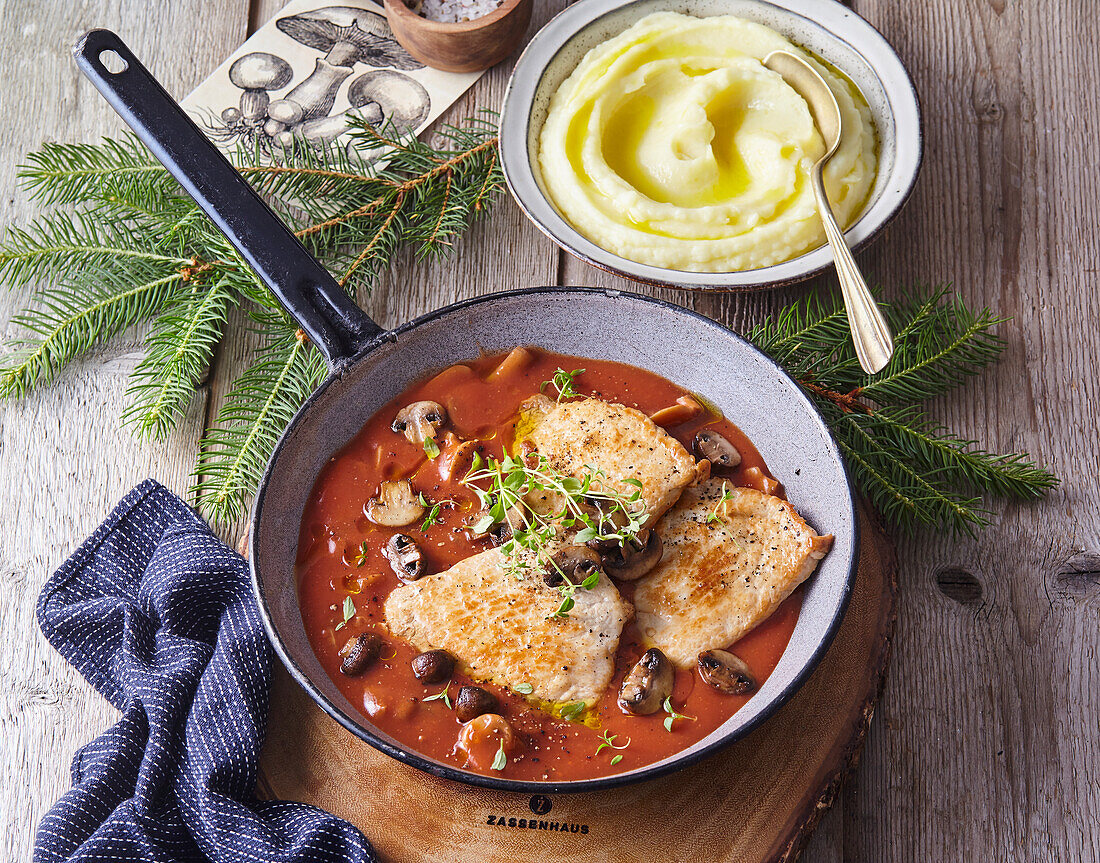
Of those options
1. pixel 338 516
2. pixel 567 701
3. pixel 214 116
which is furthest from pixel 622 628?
pixel 214 116

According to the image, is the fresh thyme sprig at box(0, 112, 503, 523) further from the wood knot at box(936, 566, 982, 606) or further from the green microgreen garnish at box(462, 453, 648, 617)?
the wood knot at box(936, 566, 982, 606)

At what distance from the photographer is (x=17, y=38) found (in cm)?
508

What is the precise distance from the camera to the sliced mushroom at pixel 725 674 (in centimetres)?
325

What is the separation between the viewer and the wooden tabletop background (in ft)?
12.0

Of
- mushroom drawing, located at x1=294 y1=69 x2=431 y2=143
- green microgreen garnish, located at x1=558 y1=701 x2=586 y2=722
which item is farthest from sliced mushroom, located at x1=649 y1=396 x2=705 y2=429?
mushroom drawing, located at x1=294 y1=69 x2=431 y2=143

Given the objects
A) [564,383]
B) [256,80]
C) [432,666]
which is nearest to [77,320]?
[256,80]

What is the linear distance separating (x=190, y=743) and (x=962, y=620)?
125 inches

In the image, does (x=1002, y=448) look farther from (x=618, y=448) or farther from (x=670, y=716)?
(x=670, y=716)

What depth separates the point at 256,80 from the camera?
4.91m

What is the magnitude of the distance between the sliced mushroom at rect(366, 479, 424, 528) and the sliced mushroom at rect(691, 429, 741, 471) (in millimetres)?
1150

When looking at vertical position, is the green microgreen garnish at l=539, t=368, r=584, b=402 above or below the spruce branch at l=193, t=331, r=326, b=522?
below

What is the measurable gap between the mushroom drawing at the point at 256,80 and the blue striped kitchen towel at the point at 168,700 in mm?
2147

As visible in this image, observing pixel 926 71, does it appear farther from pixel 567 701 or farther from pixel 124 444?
pixel 124 444

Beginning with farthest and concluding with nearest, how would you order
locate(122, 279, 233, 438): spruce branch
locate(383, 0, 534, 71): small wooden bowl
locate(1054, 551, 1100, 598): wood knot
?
locate(383, 0, 534, 71): small wooden bowl, locate(122, 279, 233, 438): spruce branch, locate(1054, 551, 1100, 598): wood knot
